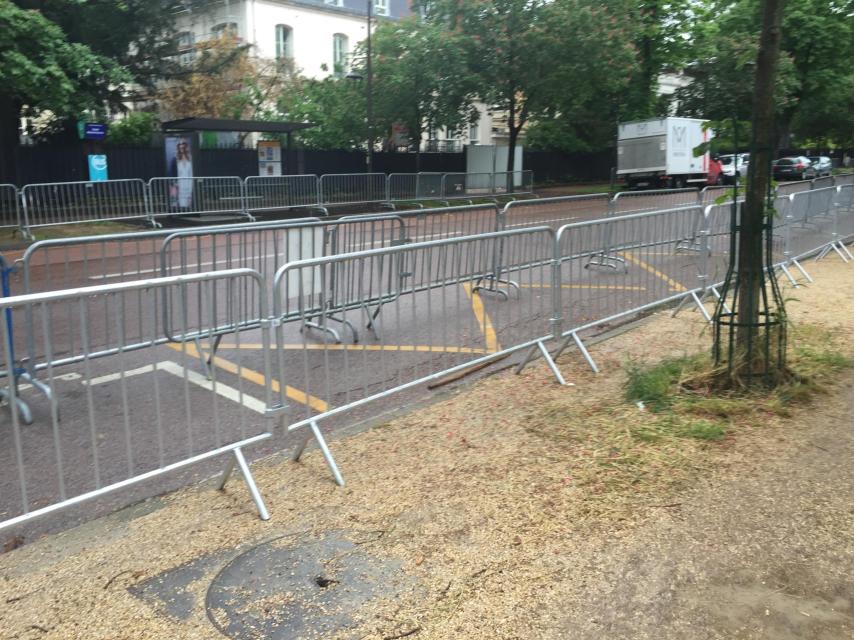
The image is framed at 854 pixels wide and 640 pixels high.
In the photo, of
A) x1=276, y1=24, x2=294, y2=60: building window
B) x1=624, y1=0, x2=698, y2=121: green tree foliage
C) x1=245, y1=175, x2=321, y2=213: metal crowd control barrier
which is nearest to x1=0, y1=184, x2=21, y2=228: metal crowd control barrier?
x1=245, y1=175, x2=321, y2=213: metal crowd control barrier

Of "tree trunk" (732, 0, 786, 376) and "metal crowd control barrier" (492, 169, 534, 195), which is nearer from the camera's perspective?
"tree trunk" (732, 0, 786, 376)

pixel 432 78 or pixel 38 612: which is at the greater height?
pixel 432 78

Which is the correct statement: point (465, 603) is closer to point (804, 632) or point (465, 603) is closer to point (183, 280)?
point (804, 632)

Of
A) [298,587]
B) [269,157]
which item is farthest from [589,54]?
[298,587]

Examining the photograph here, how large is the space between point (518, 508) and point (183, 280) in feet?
7.29

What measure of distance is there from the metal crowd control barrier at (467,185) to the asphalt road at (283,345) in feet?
64.0

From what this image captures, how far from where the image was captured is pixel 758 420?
5258mm

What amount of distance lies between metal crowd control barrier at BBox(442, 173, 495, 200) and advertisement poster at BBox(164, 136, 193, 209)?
9.25 m

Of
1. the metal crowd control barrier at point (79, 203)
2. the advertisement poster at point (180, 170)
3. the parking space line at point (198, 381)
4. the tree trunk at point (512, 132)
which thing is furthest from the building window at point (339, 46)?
the parking space line at point (198, 381)

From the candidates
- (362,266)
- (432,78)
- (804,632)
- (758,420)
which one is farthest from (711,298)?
(432,78)

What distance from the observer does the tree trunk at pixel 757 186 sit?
554 cm

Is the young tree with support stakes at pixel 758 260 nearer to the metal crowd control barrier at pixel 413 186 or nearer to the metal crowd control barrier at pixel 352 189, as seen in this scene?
the metal crowd control barrier at pixel 352 189

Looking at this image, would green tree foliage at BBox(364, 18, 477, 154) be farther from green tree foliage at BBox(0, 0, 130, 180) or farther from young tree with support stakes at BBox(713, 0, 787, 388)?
young tree with support stakes at BBox(713, 0, 787, 388)

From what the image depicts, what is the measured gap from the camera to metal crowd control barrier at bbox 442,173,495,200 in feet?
90.9
